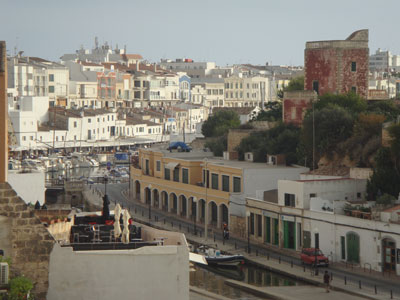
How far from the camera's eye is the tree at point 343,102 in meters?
56.0

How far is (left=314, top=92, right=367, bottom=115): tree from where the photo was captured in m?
56.0

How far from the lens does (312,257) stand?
119 ft

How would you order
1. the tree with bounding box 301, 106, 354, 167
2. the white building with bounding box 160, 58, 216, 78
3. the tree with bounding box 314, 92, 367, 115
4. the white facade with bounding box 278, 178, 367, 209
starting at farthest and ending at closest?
the white building with bounding box 160, 58, 216, 78
the tree with bounding box 314, 92, 367, 115
the tree with bounding box 301, 106, 354, 167
the white facade with bounding box 278, 178, 367, 209

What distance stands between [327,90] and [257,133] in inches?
201

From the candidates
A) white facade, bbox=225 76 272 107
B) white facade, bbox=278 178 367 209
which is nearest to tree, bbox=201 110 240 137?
white facade, bbox=278 178 367 209

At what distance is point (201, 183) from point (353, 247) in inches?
632

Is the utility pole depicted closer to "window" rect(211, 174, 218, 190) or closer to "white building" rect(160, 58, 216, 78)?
"window" rect(211, 174, 218, 190)

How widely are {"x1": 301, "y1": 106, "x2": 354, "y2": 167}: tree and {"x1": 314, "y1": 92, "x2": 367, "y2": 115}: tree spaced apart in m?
4.86

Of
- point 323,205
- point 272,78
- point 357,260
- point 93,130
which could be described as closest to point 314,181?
point 323,205

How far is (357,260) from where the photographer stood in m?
36.1

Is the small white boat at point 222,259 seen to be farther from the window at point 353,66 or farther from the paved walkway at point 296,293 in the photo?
the window at point 353,66

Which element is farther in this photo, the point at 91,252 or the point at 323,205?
the point at 323,205

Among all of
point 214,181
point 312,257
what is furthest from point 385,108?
point 312,257

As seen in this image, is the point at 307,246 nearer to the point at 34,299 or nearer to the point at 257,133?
the point at 257,133
